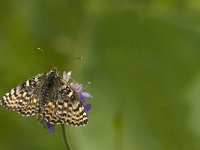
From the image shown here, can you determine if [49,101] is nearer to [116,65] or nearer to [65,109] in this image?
[65,109]

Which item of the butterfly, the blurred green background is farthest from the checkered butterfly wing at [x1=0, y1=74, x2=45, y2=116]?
the blurred green background

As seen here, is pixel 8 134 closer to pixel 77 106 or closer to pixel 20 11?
pixel 20 11

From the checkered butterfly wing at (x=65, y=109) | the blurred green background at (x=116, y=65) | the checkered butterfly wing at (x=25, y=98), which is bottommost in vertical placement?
the checkered butterfly wing at (x=65, y=109)

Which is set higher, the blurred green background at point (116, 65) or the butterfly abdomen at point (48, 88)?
the blurred green background at point (116, 65)

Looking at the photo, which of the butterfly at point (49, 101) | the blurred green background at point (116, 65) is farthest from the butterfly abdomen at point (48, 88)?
the blurred green background at point (116, 65)

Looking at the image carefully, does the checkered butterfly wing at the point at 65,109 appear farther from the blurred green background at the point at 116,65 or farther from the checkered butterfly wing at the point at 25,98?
the blurred green background at the point at 116,65

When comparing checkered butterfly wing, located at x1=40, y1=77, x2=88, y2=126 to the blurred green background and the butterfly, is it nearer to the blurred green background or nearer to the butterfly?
the butterfly
